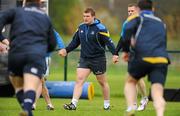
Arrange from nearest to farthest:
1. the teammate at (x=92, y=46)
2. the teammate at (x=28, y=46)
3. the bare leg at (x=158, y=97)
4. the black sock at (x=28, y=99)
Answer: the black sock at (x=28, y=99)
the teammate at (x=28, y=46)
the bare leg at (x=158, y=97)
the teammate at (x=92, y=46)

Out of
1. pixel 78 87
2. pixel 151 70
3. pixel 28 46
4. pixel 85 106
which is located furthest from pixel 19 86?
pixel 85 106

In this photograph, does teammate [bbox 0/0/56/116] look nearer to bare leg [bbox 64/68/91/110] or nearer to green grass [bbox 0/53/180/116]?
green grass [bbox 0/53/180/116]

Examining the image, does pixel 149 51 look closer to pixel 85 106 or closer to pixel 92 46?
pixel 92 46

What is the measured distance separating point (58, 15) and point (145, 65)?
45.4 meters

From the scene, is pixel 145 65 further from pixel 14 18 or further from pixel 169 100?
pixel 169 100

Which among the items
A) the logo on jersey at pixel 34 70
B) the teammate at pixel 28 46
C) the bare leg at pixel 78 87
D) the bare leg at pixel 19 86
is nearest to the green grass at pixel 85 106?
the bare leg at pixel 78 87

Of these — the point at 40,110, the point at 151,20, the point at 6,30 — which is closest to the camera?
the point at 151,20

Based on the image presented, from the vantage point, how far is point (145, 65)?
11.5 m

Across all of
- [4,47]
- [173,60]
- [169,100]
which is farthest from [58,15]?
[4,47]

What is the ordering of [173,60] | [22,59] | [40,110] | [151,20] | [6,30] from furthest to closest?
[173,60] → [6,30] → [40,110] → [151,20] → [22,59]

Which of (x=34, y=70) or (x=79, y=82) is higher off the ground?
(x=34, y=70)

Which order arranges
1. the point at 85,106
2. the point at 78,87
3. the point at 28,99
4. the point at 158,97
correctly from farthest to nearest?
the point at 85,106, the point at 78,87, the point at 158,97, the point at 28,99

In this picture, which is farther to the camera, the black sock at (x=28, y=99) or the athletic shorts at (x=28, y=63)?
the athletic shorts at (x=28, y=63)

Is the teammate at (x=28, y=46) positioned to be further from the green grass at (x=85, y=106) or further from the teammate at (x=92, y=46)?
the teammate at (x=92, y=46)
